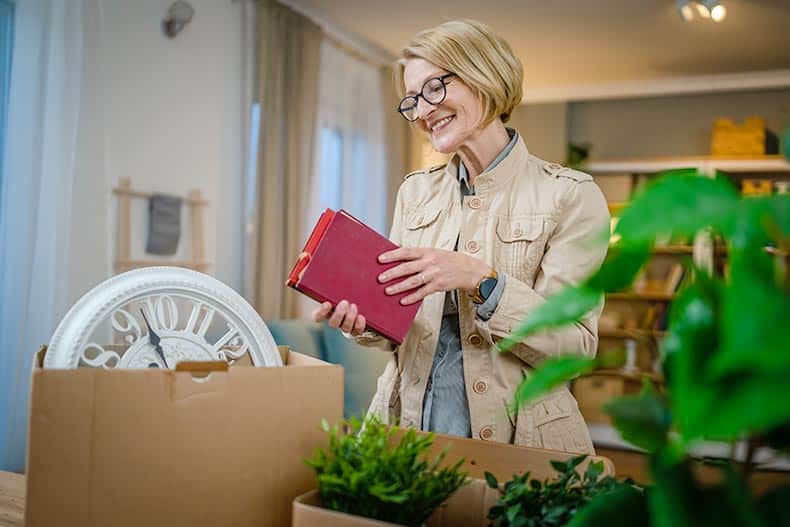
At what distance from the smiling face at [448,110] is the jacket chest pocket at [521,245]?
0.17 meters

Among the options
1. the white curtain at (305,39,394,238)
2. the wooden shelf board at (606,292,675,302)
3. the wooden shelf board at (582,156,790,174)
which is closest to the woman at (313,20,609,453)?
the white curtain at (305,39,394,238)

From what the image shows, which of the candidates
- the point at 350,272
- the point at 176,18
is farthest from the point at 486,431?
the point at 176,18

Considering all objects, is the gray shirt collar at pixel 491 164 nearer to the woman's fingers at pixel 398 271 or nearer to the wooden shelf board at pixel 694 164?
the woman's fingers at pixel 398 271

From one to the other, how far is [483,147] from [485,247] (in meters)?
0.20

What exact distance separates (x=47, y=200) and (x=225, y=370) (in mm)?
2661

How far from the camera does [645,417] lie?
1.64 ft

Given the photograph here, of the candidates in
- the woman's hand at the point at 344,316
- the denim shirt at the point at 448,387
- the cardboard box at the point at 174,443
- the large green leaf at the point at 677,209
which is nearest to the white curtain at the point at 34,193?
the denim shirt at the point at 448,387

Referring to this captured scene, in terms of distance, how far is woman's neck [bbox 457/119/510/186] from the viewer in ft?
4.80

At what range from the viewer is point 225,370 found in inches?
29.6

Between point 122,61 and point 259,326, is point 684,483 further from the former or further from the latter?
point 122,61

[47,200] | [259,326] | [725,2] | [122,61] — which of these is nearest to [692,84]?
[725,2]

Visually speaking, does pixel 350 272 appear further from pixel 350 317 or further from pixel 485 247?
pixel 485 247

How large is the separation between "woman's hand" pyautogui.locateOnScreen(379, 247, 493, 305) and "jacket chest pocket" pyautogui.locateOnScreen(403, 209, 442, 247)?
0.26 metres

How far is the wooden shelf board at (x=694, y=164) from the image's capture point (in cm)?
577
